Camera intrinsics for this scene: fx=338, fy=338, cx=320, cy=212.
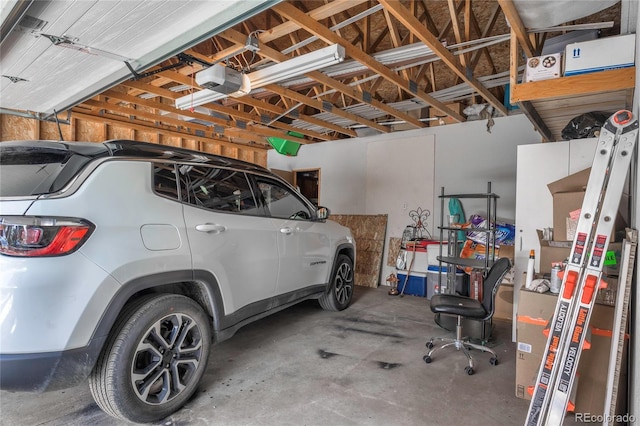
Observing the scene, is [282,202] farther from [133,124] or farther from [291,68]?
[133,124]

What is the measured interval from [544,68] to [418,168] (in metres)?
3.37

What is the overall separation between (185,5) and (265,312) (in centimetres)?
232

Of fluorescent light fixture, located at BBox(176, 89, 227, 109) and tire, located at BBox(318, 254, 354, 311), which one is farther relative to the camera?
tire, located at BBox(318, 254, 354, 311)

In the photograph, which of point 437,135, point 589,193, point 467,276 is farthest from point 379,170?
point 589,193

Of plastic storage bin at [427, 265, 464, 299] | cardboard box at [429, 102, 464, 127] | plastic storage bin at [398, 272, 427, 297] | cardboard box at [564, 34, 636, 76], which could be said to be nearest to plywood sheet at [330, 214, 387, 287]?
plastic storage bin at [398, 272, 427, 297]

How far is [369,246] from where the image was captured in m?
6.21

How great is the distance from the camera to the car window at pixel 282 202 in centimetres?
301

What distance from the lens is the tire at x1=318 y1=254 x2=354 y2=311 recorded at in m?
4.03

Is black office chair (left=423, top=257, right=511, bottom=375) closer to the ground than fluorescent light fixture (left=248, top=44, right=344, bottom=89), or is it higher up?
closer to the ground

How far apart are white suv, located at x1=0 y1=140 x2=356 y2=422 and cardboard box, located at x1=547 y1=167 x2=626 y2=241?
7.91 ft

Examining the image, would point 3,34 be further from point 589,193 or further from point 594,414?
point 594,414

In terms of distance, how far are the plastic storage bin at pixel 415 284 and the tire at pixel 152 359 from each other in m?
3.90

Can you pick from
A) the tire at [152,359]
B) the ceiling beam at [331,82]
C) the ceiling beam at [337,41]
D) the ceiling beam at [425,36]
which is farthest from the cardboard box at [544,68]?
the tire at [152,359]

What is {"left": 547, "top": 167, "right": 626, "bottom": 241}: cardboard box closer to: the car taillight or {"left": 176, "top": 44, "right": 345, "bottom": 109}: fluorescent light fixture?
{"left": 176, "top": 44, "right": 345, "bottom": 109}: fluorescent light fixture
